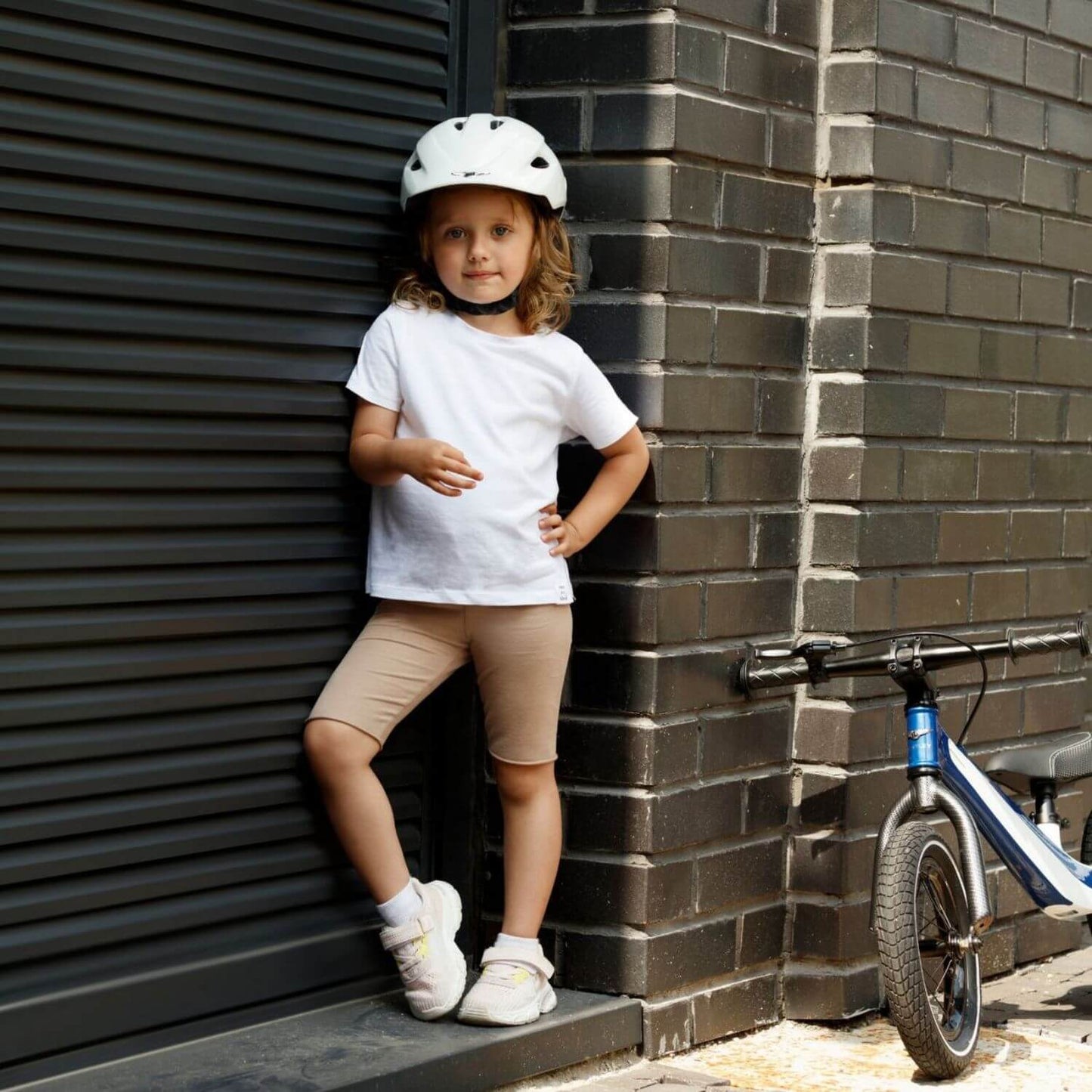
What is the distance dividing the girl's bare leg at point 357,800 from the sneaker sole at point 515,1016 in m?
0.28

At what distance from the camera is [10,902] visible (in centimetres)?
332

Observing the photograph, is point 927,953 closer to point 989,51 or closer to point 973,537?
point 973,537

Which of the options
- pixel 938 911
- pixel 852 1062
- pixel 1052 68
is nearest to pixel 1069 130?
pixel 1052 68

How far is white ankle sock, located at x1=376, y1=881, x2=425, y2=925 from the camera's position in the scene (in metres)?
3.79

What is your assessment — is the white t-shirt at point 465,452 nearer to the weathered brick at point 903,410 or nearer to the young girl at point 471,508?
the young girl at point 471,508

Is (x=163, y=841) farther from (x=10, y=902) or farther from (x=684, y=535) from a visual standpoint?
(x=684, y=535)

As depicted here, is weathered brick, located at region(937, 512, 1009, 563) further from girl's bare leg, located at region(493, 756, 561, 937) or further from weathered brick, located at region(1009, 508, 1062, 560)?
girl's bare leg, located at region(493, 756, 561, 937)

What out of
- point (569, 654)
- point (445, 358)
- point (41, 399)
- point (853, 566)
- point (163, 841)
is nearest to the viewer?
point (41, 399)

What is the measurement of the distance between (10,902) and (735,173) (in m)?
2.14

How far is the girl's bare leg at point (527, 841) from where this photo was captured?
396 centimetres

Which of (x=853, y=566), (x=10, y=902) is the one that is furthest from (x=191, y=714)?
(x=853, y=566)

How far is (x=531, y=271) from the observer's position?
391 cm

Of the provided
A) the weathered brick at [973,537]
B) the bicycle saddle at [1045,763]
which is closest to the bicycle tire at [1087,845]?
the bicycle saddle at [1045,763]

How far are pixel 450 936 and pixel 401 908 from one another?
0.44ft
